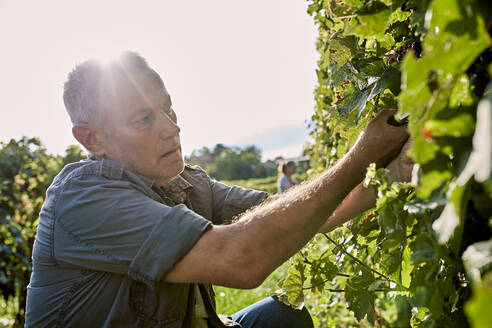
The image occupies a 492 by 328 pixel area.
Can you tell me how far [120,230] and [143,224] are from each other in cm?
11

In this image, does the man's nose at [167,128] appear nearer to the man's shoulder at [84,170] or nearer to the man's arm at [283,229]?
the man's shoulder at [84,170]

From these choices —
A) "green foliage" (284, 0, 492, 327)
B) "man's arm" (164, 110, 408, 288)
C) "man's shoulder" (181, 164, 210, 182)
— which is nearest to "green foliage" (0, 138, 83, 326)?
"man's shoulder" (181, 164, 210, 182)

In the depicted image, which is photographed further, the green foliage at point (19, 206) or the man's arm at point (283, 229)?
the green foliage at point (19, 206)

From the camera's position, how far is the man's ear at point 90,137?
2.02 metres

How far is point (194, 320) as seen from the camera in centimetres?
198

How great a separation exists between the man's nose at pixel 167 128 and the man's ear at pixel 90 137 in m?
0.32

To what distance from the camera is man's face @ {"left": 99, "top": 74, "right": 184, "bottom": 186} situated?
1.93 metres

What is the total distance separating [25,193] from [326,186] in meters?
5.68

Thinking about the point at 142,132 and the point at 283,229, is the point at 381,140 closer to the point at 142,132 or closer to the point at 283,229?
the point at 283,229

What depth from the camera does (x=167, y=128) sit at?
6.55ft

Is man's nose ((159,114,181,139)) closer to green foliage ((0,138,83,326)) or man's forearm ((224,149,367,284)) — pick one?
man's forearm ((224,149,367,284))

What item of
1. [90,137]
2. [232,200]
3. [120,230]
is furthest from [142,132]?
[232,200]

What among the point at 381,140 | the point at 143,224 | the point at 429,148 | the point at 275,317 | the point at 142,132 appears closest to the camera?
the point at 429,148

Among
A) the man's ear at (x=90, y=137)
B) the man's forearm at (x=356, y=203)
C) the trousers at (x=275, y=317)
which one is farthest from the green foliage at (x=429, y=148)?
the man's ear at (x=90, y=137)
